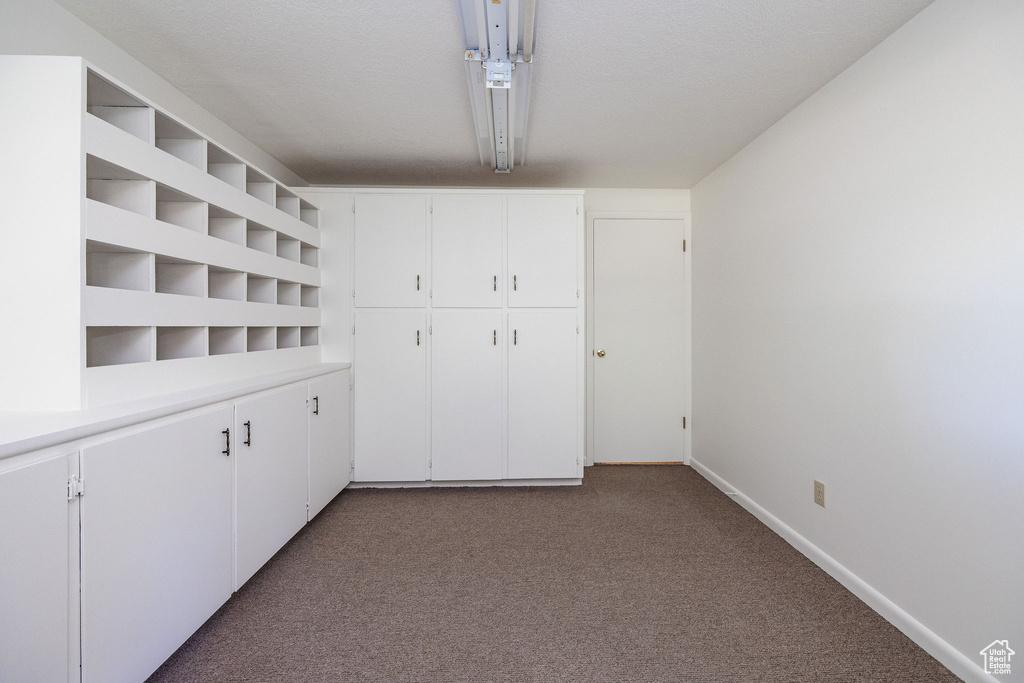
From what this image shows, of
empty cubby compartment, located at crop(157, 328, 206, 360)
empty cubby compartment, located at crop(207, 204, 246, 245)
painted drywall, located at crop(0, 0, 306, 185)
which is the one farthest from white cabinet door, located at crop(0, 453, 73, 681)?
painted drywall, located at crop(0, 0, 306, 185)

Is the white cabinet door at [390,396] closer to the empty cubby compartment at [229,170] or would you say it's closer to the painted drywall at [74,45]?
the empty cubby compartment at [229,170]

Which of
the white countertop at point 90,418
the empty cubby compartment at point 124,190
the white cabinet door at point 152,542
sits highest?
the empty cubby compartment at point 124,190

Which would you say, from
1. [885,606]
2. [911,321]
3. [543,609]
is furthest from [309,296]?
[885,606]

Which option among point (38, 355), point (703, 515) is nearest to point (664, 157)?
point (703, 515)

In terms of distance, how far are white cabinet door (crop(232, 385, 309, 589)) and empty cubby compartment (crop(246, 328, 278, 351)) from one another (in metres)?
0.34

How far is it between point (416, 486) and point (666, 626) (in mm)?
2055

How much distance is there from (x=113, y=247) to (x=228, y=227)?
727mm

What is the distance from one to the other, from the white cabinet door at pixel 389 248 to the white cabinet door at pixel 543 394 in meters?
0.81

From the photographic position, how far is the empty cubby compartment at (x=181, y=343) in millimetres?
1950

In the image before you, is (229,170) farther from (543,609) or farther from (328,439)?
(543,609)

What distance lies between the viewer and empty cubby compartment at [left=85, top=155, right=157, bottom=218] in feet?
5.37

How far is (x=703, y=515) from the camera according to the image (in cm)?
280

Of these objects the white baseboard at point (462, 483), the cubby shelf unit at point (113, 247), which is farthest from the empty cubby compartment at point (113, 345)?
the white baseboard at point (462, 483)

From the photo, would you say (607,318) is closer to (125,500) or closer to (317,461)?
(317,461)
